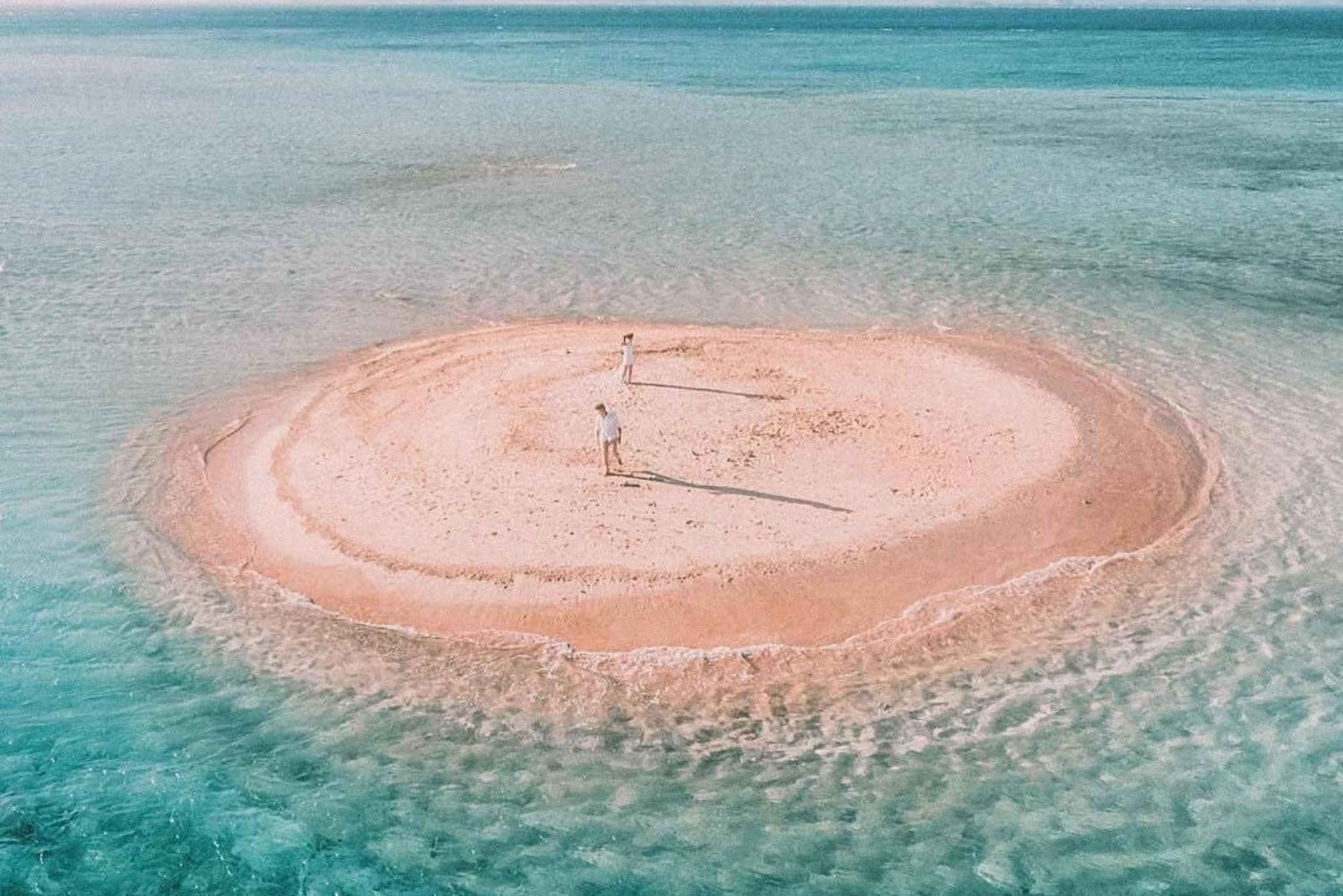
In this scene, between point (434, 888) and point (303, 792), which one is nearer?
point (434, 888)

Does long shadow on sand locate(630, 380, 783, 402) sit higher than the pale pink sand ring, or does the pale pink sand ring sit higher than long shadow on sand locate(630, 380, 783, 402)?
long shadow on sand locate(630, 380, 783, 402)

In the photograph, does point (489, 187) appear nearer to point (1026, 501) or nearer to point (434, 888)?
point (1026, 501)

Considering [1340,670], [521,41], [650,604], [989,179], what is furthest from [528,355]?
[521,41]

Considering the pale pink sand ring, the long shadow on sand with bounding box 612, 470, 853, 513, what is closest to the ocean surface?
the pale pink sand ring

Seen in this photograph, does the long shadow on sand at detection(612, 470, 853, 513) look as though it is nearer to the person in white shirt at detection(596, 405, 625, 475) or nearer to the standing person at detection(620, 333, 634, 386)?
the person in white shirt at detection(596, 405, 625, 475)

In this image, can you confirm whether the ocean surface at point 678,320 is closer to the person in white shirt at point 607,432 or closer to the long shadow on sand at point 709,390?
the person in white shirt at point 607,432

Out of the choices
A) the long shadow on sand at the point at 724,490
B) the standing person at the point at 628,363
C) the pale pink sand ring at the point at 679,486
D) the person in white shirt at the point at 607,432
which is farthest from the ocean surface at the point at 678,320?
the standing person at the point at 628,363
